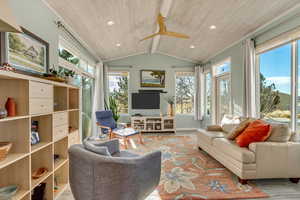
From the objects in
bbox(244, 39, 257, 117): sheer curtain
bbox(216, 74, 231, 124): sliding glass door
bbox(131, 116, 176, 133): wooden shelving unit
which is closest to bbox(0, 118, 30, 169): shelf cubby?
bbox(244, 39, 257, 117): sheer curtain

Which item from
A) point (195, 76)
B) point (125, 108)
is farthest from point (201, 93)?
point (125, 108)

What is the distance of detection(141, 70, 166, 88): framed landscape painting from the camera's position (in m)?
6.04

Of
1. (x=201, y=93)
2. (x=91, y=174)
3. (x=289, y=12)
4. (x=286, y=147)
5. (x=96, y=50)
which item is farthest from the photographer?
(x=201, y=93)

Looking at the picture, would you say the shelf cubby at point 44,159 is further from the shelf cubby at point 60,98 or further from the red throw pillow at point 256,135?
the red throw pillow at point 256,135

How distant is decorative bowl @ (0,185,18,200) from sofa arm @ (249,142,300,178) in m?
2.75

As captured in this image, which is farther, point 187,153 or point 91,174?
point 187,153

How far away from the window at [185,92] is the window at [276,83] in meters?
2.94

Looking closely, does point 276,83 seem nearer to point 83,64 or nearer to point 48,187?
point 48,187

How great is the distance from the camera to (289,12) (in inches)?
105

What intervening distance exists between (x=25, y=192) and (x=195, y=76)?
5.74m

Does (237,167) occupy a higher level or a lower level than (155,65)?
lower

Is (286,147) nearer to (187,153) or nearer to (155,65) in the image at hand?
(187,153)

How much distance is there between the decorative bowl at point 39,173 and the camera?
1643 mm

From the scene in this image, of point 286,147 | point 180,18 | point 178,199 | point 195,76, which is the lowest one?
point 178,199
